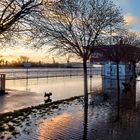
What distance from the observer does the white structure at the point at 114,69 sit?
6481 cm

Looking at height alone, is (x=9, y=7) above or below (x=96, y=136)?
above

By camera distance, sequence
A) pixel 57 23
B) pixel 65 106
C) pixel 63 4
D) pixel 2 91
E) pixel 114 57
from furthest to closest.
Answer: pixel 114 57, pixel 2 91, pixel 57 23, pixel 65 106, pixel 63 4

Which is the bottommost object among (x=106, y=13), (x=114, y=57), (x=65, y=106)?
(x=65, y=106)

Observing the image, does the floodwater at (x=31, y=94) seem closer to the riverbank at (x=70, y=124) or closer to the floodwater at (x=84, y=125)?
the riverbank at (x=70, y=124)

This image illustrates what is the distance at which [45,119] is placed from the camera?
13781mm

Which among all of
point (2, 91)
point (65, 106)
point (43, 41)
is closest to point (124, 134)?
point (65, 106)

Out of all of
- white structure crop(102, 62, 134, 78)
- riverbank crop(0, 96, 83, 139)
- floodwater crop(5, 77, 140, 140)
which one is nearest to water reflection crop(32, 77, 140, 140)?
floodwater crop(5, 77, 140, 140)

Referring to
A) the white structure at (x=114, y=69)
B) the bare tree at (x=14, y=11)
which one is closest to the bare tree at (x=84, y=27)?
the bare tree at (x=14, y=11)

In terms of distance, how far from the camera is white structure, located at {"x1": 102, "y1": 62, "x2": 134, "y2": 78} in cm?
6481

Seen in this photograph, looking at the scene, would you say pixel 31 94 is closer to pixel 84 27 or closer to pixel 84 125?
pixel 84 27

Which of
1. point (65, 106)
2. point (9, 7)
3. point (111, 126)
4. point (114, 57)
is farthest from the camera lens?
point (114, 57)

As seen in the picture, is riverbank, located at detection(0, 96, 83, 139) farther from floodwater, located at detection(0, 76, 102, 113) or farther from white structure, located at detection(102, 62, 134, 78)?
white structure, located at detection(102, 62, 134, 78)

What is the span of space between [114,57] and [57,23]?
14.2 m

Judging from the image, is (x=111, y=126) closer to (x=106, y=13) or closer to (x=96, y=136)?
(x=96, y=136)
